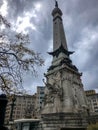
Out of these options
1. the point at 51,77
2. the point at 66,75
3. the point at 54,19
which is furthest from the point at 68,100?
the point at 54,19

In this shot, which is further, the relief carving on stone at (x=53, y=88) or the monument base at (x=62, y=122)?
the relief carving on stone at (x=53, y=88)

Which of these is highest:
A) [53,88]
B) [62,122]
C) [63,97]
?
[53,88]

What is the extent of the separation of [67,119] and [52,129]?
9.82ft

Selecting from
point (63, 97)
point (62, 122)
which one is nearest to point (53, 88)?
point (63, 97)

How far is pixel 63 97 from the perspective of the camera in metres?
27.8

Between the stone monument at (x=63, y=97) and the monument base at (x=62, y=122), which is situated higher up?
the stone monument at (x=63, y=97)

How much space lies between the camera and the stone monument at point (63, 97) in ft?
67.8

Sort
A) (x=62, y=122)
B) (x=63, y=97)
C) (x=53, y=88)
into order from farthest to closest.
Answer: (x=53, y=88) → (x=63, y=97) → (x=62, y=122)

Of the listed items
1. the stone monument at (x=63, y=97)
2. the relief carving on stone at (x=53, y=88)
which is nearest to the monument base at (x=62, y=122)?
the stone monument at (x=63, y=97)

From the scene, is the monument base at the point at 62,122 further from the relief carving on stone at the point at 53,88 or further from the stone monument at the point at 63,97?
the relief carving on stone at the point at 53,88

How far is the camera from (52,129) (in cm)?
1948

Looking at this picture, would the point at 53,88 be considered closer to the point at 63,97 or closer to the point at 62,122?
the point at 63,97

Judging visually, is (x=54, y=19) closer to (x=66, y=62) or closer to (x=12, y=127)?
(x=66, y=62)

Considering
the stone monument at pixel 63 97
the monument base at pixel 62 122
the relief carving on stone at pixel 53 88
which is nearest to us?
the monument base at pixel 62 122
